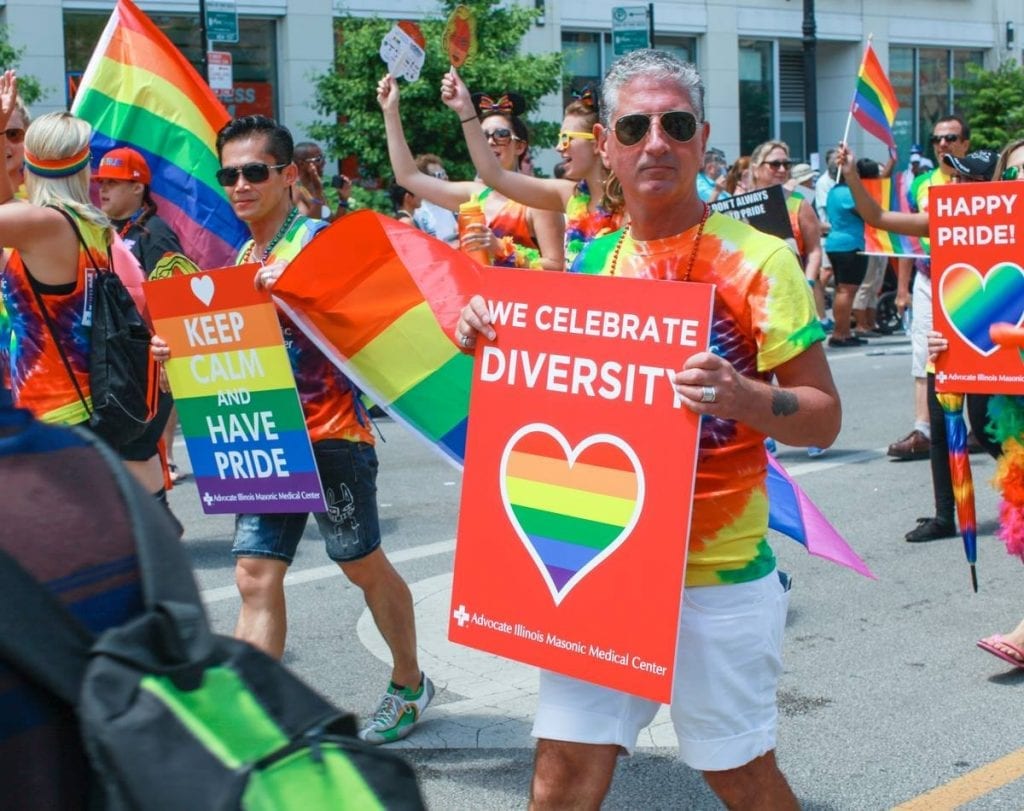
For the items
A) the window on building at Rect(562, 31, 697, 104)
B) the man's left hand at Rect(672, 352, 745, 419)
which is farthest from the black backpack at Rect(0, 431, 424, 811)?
the window on building at Rect(562, 31, 697, 104)

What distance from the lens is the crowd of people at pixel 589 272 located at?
3084mm

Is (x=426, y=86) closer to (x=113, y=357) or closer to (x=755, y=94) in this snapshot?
(x=755, y=94)

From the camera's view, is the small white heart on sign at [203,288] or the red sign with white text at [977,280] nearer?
the small white heart on sign at [203,288]

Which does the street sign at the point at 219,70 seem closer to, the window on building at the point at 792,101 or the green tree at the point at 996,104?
the green tree at the point at 996,104

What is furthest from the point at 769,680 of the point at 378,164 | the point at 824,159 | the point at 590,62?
the point at 824,159

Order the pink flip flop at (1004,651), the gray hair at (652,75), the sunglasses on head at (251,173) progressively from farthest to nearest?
the pink flip flop at (1004,651), the sunglasses on head at (251,173), the gray hair at (652,75)

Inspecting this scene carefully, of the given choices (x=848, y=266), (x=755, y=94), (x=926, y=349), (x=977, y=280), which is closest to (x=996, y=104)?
(x=755, y=94)

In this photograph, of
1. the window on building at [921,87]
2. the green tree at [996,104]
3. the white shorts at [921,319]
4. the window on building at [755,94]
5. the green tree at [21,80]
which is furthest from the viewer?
the window on building at [921,87]

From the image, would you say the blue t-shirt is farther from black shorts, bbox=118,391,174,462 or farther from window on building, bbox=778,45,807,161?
window on building, bbox=778,45,807,161

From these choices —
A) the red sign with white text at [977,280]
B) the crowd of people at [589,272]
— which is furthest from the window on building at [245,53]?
the red sign with white text at [977,280]

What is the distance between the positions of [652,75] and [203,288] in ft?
6.21

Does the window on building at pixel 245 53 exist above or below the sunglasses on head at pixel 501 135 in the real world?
above

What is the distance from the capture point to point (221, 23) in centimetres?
1499

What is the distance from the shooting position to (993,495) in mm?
8703
